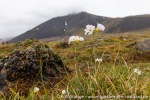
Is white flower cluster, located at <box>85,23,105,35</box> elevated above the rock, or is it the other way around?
white flower cluster, located at <box>85,23,105,35</box>

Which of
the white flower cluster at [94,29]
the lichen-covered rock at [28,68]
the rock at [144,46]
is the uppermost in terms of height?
the white flower cluster at [94,29]

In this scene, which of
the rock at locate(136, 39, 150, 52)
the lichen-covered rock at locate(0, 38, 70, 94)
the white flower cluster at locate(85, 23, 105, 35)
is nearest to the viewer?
the white flower cluster at locate(85, 23, 105, 35)

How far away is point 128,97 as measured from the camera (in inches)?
201

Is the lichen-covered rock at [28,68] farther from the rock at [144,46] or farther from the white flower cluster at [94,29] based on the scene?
the rock at [144,46]

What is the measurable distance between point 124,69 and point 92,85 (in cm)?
146

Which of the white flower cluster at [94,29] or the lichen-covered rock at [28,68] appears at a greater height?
the white flower cluster at [94,29]

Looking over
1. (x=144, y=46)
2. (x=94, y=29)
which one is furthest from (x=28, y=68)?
(x=144, y=46)

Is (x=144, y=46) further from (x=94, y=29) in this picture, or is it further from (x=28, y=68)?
(x=94, y=29)

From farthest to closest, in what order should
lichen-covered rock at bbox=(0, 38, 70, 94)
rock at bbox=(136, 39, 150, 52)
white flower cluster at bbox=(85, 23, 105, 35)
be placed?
1. rock at bbox=(136, 39, 150, 52)
2. lichen-covered rock at bbox=(0, 38, 70, 94)
3. white flower cluster at bbox=(85, 23, 105, 35)

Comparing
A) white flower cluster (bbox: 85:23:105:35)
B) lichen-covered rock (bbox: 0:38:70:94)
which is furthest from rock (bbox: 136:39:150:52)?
white flower cluster (bbox: 85:23:105:35)

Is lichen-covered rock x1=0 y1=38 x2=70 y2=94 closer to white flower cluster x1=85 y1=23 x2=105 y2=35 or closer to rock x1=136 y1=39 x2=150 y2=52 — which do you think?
white flower cluster x1=85 y1=23 x2=105 y2=35

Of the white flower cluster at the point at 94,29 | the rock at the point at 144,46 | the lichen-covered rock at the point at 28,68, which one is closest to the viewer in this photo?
A: the white flower cluster at the point at 94,29

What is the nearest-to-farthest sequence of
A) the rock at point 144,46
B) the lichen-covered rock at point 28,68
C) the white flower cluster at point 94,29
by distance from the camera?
the white flower cluster at point 94,29 < the lichen-covered rock at point 28,68 < the rock at point 144,46

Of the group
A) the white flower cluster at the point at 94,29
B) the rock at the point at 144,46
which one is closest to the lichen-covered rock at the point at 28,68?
the white flower cluster at the point at 94,29
